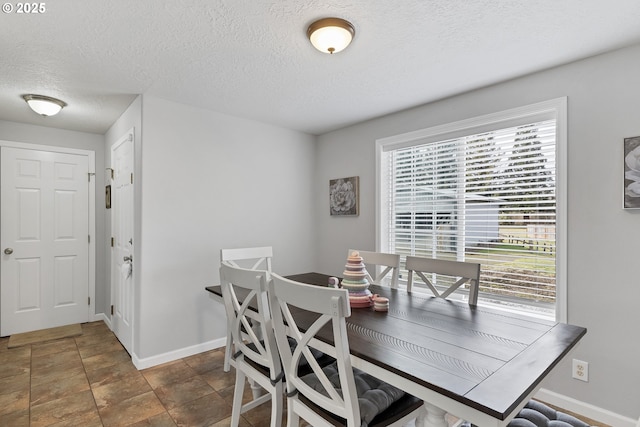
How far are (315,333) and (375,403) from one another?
42cm

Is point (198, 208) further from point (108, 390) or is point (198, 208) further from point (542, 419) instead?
point (542, 419)

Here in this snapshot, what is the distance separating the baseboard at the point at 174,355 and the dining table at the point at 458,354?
181 cm

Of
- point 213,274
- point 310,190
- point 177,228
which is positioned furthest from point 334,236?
point 177,228

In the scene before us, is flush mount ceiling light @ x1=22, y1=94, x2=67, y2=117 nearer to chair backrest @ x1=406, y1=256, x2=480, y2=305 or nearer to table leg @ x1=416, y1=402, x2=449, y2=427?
chair backrest @ x1=406, y1=256, x2=480, y2=305

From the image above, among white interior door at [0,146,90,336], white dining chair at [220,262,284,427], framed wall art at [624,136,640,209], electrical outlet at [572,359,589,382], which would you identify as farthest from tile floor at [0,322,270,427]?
framed wall art at [624,136,640,209]

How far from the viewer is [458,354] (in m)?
1.23

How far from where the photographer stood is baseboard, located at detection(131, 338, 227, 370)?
2703mm

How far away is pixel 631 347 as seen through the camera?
1896 millimetres

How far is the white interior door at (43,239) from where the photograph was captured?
343 cm

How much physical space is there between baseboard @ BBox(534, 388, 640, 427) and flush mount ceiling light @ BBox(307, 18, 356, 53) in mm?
2688

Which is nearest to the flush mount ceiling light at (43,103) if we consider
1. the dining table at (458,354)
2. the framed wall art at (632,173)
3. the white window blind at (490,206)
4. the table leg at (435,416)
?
the dining table at (458,354)

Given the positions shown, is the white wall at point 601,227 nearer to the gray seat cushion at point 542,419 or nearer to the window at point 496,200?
the window at point 496,200

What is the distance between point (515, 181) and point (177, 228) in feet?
9.50

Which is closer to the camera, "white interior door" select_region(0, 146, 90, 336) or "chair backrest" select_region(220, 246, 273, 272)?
"chair backrest" select_region(220, 246, 273, 272)
